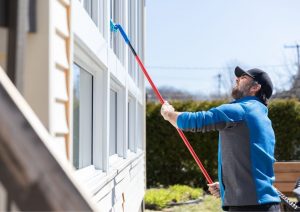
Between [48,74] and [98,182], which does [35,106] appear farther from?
[98,182]

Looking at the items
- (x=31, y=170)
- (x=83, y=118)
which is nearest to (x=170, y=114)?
(x=83, y=118)

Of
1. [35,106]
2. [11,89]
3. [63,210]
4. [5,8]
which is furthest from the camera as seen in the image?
[35,106]

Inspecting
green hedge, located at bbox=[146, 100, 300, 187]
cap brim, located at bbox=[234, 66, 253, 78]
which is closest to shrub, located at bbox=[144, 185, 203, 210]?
green hedge, located at bbox=[146, 100, 300, 187]

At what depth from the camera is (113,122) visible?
18.5 ft

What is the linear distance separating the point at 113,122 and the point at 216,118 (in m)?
2.65

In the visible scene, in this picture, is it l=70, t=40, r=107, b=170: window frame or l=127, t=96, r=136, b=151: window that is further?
l=127, t=96, r=136, b=151: window

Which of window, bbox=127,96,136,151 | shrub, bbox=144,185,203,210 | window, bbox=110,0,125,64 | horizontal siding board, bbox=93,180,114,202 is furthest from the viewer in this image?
shrub, bbox=144,185,203,210

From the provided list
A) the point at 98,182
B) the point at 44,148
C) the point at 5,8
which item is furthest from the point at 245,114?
the point at 44,148

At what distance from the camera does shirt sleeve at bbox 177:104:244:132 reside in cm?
313

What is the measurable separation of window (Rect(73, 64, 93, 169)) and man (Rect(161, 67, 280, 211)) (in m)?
0.73

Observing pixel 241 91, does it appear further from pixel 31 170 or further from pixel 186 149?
pixel 186 149

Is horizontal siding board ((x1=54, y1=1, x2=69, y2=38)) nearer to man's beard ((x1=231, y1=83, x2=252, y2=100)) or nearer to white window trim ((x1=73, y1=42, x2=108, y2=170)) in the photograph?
white window trim ((x1=73, y1=42, x2=108, y2=170))

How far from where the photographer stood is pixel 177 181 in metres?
12.0

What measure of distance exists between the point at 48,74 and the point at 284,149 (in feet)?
35.5
